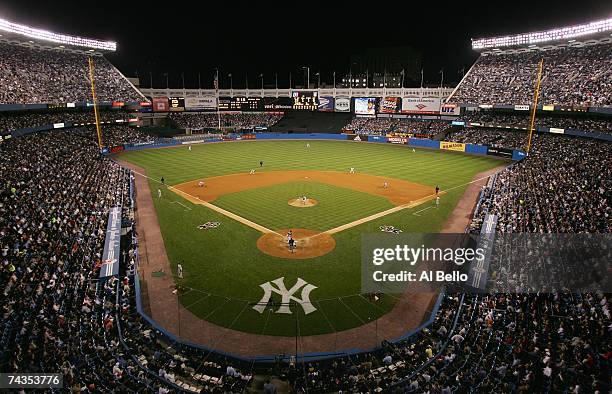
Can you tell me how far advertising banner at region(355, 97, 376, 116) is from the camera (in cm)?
8781

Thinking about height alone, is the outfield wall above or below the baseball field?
above

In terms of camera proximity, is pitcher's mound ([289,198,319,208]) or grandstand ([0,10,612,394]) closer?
grandstand ([0,10,612,394])

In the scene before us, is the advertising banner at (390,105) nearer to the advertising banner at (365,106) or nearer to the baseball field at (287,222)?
the advertising banner at (365,106)

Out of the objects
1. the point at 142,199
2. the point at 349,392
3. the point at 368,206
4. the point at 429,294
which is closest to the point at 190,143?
the point at 142,199

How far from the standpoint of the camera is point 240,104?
97.1 metres

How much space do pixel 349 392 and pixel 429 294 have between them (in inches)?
371

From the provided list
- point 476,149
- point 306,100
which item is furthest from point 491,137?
point 306,100

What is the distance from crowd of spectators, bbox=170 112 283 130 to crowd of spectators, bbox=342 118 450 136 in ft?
69.8

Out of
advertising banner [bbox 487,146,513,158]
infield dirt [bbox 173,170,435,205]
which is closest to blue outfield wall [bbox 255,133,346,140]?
advertising banner [bbox 487,146,513,158]

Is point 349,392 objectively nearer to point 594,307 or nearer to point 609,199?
point 594,307

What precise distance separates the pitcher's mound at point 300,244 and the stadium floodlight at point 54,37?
170 feet

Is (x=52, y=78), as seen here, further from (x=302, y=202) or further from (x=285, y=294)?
(x=285, y=294)

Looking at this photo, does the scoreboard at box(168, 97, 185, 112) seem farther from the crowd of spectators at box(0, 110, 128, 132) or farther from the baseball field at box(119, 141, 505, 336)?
the baseball field at box(119, 141, 505, 336)

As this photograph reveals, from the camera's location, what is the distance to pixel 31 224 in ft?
79.7
